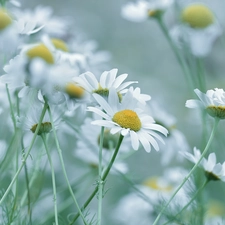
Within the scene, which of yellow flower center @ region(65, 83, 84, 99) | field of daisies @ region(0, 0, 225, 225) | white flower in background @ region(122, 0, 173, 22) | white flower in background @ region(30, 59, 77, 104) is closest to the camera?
white flower in background @ region(30, 59, 77, 104)

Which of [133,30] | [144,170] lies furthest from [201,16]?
[133,30]

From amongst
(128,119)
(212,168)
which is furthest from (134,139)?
(212,168)

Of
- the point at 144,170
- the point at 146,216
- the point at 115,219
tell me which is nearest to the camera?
the point at 146,216

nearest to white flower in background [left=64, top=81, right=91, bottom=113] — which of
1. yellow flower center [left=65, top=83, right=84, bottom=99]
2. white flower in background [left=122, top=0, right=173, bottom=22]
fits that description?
yellow flower center [left=65, top=83, right=84, bottom=99]

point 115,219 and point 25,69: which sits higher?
point 25,69

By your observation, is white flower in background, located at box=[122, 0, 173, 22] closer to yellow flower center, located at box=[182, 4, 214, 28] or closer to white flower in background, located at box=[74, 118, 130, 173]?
yellow flower center, located at box=[182, 4, 214, 28]

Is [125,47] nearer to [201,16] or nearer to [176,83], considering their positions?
[176,83]

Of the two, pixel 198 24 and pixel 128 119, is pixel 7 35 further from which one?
pixel 198 24

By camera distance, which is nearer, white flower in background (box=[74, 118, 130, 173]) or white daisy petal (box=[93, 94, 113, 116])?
white daisy petal (box=[93, 94, 113, 116])
